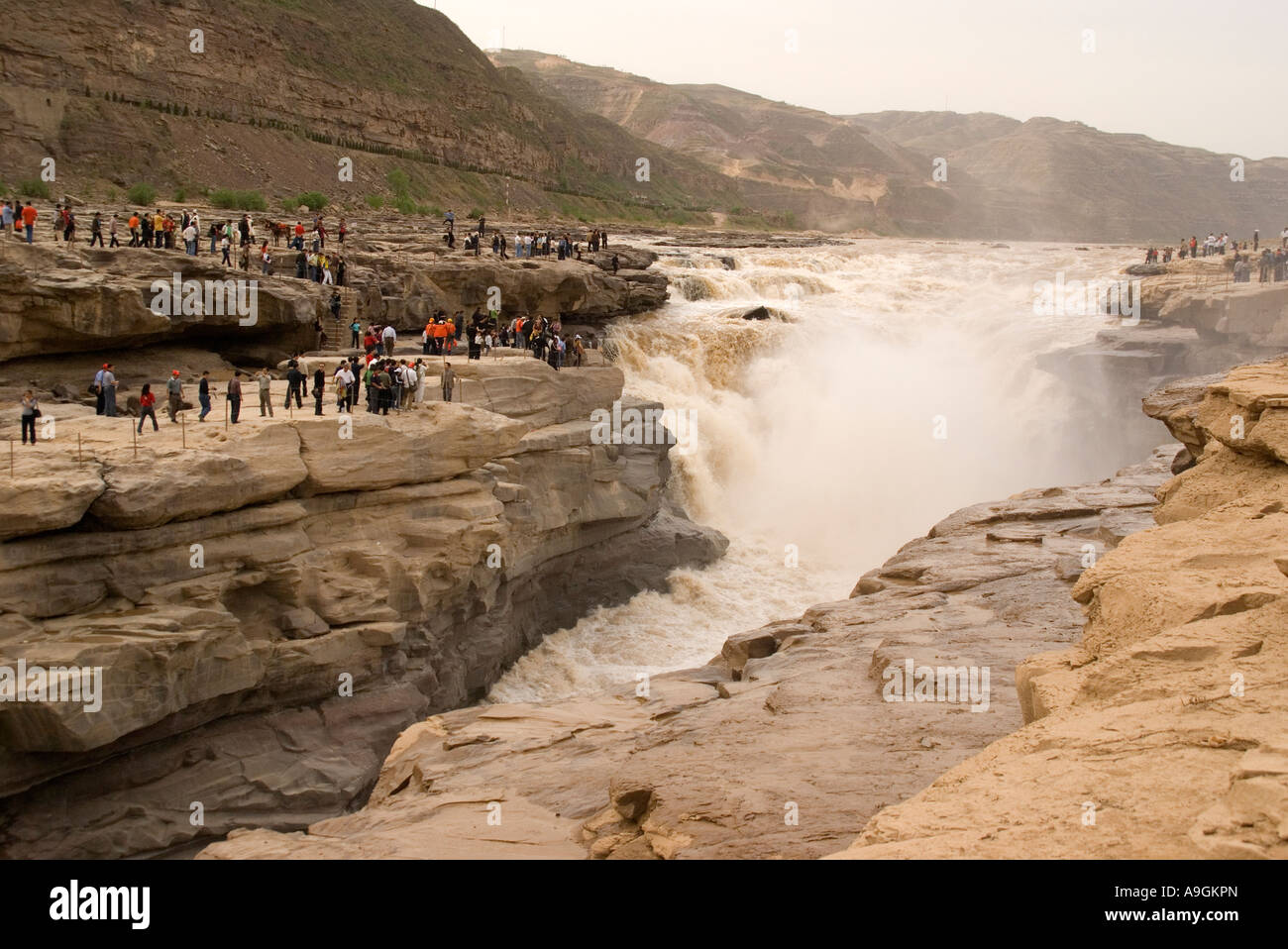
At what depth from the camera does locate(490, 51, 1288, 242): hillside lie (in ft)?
314

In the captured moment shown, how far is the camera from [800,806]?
8.51 meters

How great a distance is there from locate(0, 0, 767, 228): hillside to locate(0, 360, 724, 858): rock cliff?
91.6 feet

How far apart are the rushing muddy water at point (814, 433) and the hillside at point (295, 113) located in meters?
21.9

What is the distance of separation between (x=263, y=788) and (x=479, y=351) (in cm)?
1017

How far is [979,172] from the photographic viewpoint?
116 metres

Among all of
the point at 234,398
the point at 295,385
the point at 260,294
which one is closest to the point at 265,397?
the point at 234,398

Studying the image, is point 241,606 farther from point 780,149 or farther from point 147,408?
point 780,149

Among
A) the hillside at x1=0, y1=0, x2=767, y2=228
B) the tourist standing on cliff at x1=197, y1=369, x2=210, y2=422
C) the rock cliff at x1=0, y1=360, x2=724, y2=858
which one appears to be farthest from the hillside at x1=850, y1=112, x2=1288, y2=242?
the tourist standing on cliff at x1=197, y1=369, x2=210, y2=422

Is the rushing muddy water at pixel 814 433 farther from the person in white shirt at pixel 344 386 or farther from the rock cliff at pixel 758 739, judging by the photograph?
the person in white shirt at pixel 344 386

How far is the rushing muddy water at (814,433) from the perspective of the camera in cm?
2356

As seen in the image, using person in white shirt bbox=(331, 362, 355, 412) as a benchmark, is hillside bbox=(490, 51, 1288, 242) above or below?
above

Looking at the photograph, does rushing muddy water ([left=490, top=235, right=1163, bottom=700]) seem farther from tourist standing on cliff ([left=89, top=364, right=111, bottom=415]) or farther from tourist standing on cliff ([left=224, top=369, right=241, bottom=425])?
tourist standing on cliff ([left=89, top=364, right=111, bottom=415])

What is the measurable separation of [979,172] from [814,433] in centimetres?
9526

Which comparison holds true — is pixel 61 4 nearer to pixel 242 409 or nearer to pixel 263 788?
pixel 242 409
